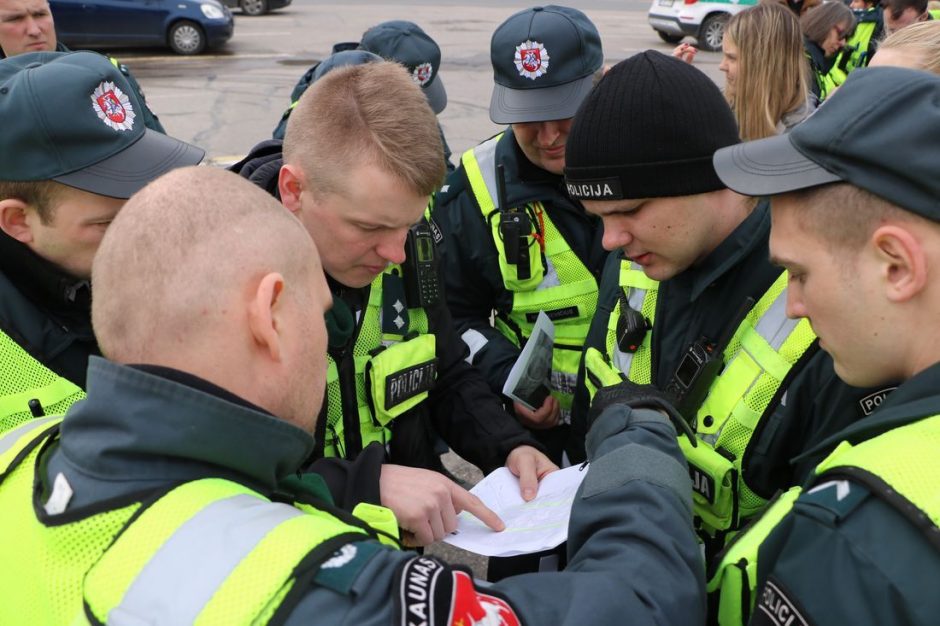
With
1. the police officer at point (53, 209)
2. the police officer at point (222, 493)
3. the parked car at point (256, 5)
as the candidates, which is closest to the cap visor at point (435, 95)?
the police officer at point (53, 209)

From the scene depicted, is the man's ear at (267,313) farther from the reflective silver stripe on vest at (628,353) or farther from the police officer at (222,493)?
the reflective silver stripe on vest at (628,353)

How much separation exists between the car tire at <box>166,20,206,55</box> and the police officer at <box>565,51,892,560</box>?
13.6 m

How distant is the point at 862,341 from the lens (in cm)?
148

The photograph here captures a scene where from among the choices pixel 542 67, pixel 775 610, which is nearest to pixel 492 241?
pixel 542 67

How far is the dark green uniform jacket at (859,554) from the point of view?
3.69ft

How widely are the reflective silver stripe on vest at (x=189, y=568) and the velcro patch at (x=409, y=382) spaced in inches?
46.3

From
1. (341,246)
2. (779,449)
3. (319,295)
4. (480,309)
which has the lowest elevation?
(480,309)

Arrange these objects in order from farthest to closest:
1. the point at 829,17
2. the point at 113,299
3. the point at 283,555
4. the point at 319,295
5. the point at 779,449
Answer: the point at 829,17
the point at 779,449
the point at 319,295
the point at 113,299
the point at 283,555

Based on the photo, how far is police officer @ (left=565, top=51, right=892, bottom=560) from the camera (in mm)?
1897

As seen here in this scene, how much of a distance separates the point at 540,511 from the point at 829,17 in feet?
19.5

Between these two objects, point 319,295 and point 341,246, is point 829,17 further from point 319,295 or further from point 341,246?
point 319,295

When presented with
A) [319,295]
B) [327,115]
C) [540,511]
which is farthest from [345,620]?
[327,115]

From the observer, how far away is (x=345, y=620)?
108cm

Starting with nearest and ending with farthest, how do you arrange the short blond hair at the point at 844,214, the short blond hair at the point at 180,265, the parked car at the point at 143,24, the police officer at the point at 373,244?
the short blond hair at the point at 180,265
the short blond hair at the point at 844,214
the police officer at the point at 373,244
the parked car at the point at 143,24
